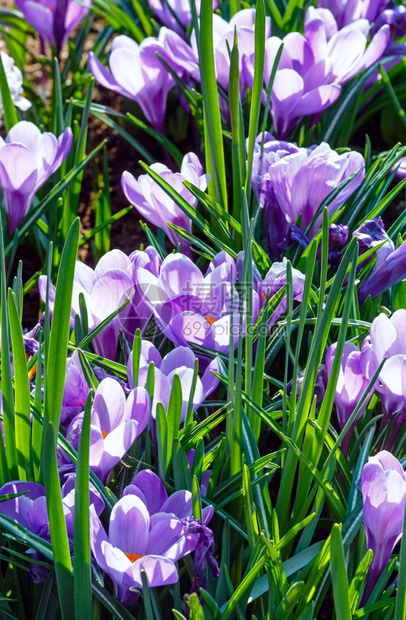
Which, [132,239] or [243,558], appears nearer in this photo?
[243,558]

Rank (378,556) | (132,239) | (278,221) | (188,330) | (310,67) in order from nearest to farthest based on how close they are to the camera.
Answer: (378,556), (188,330), (278,221), (310,67), (132,239)

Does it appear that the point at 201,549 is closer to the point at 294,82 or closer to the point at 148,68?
the point at 294,82

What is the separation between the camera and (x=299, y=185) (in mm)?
1027

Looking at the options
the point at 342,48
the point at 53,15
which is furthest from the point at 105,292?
the point at 53,15

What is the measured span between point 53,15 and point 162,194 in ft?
2.47

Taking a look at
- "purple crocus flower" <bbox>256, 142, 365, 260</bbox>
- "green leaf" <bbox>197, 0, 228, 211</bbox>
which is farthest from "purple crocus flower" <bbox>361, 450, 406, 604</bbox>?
"green leaf" <bbox>197, 0, 228, 211</bbox>

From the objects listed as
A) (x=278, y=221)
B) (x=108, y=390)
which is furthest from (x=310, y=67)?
(x=108, y=390)

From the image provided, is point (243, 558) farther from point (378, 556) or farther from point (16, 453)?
point (16, 453)

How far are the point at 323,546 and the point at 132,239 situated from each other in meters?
0.88

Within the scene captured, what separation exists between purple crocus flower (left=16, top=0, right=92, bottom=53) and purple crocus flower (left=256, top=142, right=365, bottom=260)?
734 mm

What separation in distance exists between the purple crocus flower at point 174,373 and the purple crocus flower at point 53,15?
3.26ft

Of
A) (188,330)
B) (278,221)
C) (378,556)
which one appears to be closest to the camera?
(378,556)

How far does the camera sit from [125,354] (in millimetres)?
938

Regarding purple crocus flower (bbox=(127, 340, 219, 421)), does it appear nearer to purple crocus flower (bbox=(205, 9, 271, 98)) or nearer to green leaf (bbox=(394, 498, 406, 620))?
green leaf (bbox=(394, 498, 406, 620))
